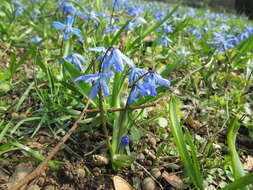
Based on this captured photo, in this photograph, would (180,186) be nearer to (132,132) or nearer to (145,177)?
(145,177)

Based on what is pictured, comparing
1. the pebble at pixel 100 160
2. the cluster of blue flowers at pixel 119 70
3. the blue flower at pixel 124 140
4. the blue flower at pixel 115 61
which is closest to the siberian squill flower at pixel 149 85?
the cluster of blue flowers at pixel 119 70

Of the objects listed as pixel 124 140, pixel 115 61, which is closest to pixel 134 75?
pixel 115 61

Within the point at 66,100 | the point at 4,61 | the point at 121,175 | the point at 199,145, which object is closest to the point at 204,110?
the point at 199,145

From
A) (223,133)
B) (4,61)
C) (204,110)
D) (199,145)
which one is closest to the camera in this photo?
(199,145)

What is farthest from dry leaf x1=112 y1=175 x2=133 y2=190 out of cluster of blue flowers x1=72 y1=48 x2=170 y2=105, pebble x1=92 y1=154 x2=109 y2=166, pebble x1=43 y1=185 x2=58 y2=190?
cluster of blue flowers x1=72 y1=48 x2=170 y2=105

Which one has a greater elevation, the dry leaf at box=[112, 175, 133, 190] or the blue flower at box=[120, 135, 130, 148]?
Result: the blue flower at box=[120, 135, 130, 148]

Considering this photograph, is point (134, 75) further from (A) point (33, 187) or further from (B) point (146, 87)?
(A) point (33, 187)

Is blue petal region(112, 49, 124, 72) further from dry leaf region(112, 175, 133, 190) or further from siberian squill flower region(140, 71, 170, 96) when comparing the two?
dry leaf region(112, 175, 133, 190)

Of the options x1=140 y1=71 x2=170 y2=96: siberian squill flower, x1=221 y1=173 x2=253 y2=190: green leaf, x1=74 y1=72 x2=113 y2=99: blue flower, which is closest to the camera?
x1=221 y1=173 x2=253 y2=190: green leaf
